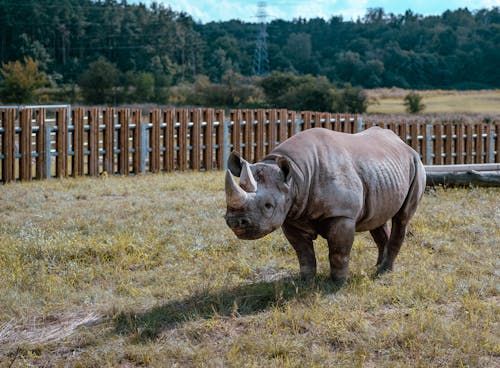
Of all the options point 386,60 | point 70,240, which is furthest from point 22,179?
point 386,60

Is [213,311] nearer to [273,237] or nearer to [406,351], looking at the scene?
[406,351]

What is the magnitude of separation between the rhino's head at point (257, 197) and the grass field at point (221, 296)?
0.70 meters

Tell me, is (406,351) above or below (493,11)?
below

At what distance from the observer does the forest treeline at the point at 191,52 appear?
7431 centimetres

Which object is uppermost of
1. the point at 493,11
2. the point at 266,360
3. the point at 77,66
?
the point at 493,11

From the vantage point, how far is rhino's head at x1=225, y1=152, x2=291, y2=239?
541 cm

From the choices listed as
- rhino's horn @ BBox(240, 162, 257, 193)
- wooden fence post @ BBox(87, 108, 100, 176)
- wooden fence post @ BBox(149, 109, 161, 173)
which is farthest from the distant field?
rhino's horn @ BBox(240, 162, 257, 193)

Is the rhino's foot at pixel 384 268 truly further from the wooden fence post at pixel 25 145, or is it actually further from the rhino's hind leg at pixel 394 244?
the wooden fence post at pixel 25 145

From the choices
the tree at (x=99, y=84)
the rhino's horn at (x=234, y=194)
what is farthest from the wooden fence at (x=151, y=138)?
the tree at (x=99, y=84)

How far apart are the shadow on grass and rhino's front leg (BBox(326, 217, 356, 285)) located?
0.48 ft

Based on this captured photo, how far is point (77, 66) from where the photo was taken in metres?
76.0

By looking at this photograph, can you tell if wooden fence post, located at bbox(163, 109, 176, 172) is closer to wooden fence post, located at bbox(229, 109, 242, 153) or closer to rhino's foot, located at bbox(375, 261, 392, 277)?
wooden fence post, located at bbox(229, 109, 242, 153)

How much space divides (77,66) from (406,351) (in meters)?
74.8

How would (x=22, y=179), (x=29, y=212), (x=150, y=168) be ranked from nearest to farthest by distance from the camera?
(x=29, y=212)
(x=22, y=179)
(x=150, y=168)
